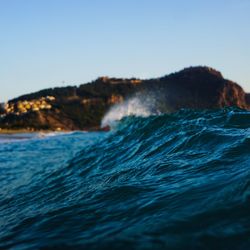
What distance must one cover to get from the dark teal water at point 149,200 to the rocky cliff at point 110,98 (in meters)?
97.0

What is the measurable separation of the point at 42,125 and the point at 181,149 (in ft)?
334

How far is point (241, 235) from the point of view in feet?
13.7

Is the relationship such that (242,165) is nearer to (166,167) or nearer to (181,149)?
(166,167)

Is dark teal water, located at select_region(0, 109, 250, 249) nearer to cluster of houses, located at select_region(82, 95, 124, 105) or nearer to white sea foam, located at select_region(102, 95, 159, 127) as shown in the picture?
white sea foam, located at select_region(102, 95, 159, 127)

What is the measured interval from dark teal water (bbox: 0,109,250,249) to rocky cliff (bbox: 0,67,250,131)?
9696 centimetres

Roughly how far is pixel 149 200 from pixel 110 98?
150 meters

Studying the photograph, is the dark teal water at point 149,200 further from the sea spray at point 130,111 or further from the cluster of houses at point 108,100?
the cluster of houses at point 108,100

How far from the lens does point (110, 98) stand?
155m

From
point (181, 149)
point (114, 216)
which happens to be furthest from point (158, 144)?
point (114, 216)

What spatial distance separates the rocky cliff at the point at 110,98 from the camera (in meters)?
120

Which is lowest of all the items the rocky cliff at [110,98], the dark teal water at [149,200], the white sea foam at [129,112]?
the dark teal water at [149,200]

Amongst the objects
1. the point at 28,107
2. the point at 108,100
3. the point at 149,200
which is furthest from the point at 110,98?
the point at 149,200

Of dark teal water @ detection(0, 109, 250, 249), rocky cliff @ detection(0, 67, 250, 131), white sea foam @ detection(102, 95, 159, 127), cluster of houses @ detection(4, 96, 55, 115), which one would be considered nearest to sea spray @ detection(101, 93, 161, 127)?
white sea foam @ detection(102, 95, 159, 127)

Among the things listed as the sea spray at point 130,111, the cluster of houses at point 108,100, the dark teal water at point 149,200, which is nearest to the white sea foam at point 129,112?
the sea spray at point 130,111
